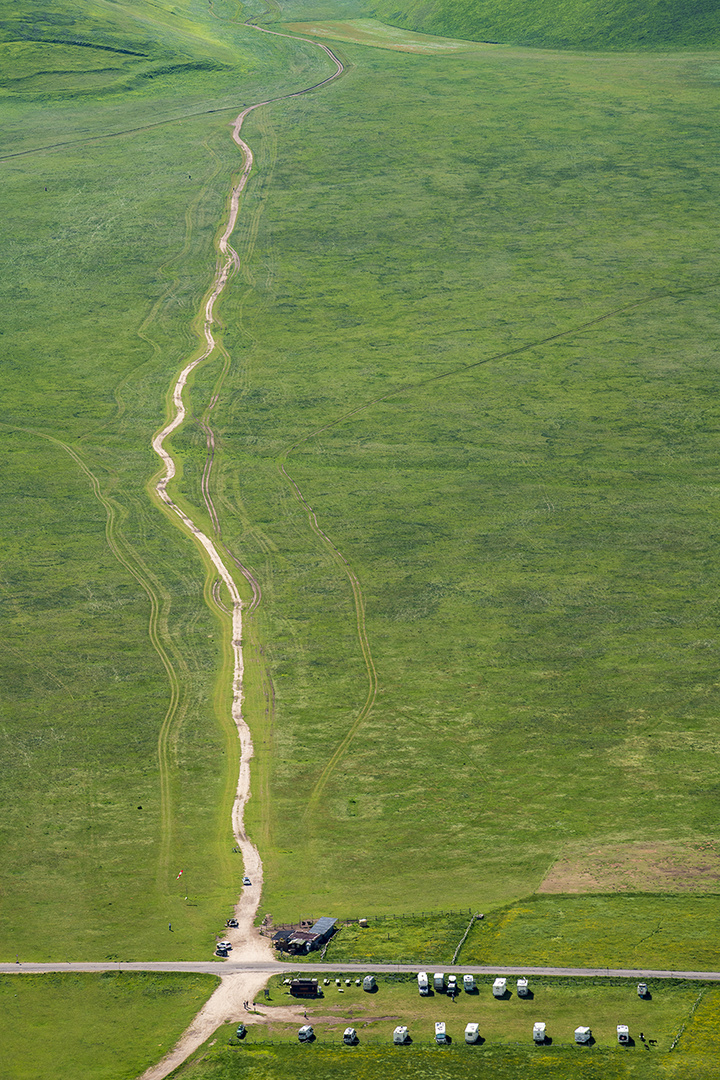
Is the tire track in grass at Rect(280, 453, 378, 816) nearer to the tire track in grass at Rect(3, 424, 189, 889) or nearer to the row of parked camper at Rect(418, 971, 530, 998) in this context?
the tire track in grass at Rect(3, 424, 189, 889)

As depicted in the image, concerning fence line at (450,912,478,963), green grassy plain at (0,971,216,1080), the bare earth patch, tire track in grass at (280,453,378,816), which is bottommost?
green grassy plain at (0,971,216,1080)

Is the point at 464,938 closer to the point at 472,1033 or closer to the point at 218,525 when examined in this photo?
the point at 472,1033

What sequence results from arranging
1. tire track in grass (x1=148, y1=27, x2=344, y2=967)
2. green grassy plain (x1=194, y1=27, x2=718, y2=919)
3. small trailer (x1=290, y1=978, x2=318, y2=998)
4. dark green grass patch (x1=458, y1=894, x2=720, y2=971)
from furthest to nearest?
green grassy plain (x1=194, y1=27, x2=718, y2=919)
tire track in grass (x1=148, y1=27, x2=344, y2=967)
dark green grass patch (x1=458, y1=894, x2=720, y2=971)
small trailer (x1=290, y1=978, x2=318, y2=998)

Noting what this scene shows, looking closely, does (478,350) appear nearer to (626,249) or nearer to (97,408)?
(626,249)

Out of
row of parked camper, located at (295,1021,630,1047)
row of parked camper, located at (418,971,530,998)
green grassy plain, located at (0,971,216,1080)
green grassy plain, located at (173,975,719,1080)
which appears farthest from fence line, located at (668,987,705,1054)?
green grassy plain, located at (0,971,216,1080)

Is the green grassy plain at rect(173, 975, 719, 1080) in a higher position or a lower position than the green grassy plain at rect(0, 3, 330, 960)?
lower

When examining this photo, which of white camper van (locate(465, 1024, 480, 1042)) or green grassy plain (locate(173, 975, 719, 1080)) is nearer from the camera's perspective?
green grassy plain (locate(173, 975, 719, 1080))

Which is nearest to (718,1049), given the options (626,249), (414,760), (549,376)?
(414,760)
